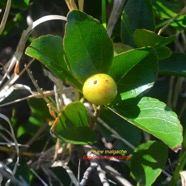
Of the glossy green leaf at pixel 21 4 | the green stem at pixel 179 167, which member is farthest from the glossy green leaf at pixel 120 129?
the glossy green leaf at pixel 21 4

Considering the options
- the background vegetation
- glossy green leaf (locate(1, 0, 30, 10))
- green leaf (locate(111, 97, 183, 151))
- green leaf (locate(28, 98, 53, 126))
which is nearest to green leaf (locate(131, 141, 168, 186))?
the background vegetation

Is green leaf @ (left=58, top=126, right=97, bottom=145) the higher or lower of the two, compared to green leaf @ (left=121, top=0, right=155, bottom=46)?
lower

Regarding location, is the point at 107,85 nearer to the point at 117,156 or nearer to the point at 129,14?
the point at 129,14

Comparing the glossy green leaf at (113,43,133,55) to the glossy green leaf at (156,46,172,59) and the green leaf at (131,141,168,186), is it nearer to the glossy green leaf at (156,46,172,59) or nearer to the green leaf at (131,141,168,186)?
the glossy green leaf at (156,46,172,59)

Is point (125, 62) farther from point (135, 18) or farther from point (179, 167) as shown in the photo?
point (179, 167)

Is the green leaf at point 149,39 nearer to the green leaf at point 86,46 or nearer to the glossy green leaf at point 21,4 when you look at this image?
the green leaf at point 86,46

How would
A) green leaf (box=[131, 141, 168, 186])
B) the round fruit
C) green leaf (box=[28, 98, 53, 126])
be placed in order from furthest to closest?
green leaf (box=[28, 98, 53, 126]) → green leaf (box=[131, 141, 168, 186]) → the round fruit

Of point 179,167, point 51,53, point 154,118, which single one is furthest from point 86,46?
point 179,167

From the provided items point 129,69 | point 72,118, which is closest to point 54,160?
point 72,118
